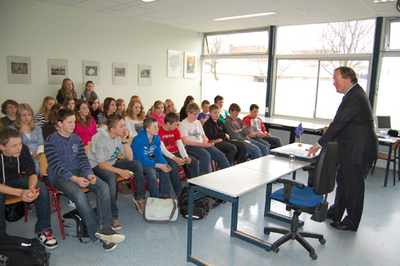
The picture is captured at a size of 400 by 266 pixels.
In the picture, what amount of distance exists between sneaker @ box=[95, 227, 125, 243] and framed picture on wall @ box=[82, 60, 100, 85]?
4.80 metres

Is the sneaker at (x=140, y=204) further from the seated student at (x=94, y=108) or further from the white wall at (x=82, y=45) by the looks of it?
the white wall at (x=82, y=45)

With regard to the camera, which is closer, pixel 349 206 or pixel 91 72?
pixel 349 206

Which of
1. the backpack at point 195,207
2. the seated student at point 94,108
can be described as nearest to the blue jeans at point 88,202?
the backpack at point 195,207

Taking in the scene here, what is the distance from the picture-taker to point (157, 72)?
823 cm

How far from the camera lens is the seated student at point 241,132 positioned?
5156 millimetres

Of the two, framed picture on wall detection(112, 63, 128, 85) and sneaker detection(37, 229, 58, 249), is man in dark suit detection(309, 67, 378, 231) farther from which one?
framed picture on wall detection(112, 63, 128, 85)

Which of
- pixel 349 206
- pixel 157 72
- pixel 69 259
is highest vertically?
pixel 157 72

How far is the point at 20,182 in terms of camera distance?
→ 2.82 m

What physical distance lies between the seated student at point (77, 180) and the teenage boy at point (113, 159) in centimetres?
20

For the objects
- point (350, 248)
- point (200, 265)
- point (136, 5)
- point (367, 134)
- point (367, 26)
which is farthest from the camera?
point (367, 26)

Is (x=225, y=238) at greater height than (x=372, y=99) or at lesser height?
lesser

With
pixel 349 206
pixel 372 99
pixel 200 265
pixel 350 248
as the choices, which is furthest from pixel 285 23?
pixel 200 265

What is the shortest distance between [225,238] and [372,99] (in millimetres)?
5150

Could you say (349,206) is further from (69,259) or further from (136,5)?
(136,5)
